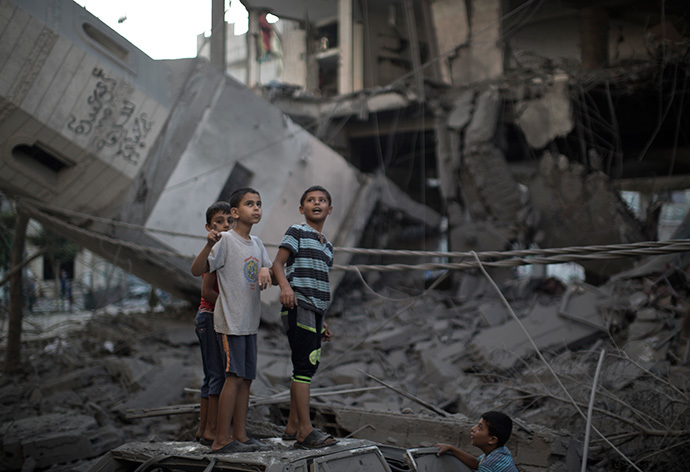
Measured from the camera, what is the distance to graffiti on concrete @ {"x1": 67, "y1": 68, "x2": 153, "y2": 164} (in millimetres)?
5375

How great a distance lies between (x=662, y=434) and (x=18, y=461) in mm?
4632

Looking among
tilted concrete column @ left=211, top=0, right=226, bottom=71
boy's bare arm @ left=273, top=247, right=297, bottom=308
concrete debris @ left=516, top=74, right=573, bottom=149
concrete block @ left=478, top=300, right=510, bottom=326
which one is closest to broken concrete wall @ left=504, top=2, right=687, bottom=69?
concrete debris @ left=516, top=74, right=573, bottom=149

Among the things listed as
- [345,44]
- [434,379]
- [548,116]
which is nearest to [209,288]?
[434,379]

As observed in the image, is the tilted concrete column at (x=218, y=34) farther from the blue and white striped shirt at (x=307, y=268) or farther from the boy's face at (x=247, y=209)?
the blue and white striped shirt at (x=307, y=268)

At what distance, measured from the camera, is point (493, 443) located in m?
2.72

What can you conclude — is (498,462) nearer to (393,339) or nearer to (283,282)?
(283,282)

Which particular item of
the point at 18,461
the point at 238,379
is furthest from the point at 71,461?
the point at 238,379

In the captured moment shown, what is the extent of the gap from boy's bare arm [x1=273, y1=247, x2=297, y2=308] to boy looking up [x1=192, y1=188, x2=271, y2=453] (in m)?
0.05

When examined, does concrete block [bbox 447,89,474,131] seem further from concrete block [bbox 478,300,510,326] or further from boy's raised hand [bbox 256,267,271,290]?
boy's raised hand [bbox 256,267,271,290]

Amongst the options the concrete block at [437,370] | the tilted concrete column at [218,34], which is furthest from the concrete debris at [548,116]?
the tilted concrete column at [218,34]

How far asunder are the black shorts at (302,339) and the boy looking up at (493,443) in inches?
32.9

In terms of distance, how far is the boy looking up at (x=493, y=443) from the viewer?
2.65m

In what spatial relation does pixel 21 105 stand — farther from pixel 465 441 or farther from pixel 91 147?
pixel 465 441

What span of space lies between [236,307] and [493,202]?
778 centimetres
